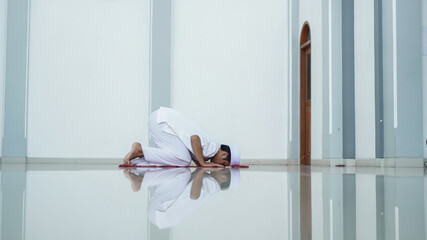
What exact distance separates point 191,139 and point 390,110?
7.66 feet

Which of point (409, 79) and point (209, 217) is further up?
point (409, 79)

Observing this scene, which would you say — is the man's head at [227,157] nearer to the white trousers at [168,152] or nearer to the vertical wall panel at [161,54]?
the white trousers at [168,152]

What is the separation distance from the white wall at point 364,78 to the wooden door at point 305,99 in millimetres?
1615

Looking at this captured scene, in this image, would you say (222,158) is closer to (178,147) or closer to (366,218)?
(178,147)

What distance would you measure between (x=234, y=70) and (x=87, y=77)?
256 centimetres

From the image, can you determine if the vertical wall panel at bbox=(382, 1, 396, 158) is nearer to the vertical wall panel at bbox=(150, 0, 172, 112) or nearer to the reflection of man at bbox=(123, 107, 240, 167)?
the reflection of man at bbox=(123, 107, 240, 167)

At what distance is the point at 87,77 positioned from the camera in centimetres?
1080

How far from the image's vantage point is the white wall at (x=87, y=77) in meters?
10.7

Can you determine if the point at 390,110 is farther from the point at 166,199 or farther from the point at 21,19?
the point at 21,19

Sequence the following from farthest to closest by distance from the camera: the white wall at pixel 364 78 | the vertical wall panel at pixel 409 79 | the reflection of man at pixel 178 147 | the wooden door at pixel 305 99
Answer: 1. the wooden door at pixel 305 99
2. the white wall at pixel 364 78
3. the reflection of man at pixel 178 147
4. the vertical wall panel at pixel 409 79

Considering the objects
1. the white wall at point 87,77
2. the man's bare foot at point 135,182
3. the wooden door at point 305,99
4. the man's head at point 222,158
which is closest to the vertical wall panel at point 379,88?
the man's head at point 222,158

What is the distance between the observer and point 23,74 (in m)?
10.5

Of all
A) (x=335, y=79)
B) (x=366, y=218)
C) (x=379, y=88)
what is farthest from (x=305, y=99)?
(x=366, y=218)

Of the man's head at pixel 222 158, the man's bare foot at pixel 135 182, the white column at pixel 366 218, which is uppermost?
the man's head at pixel 222 158
